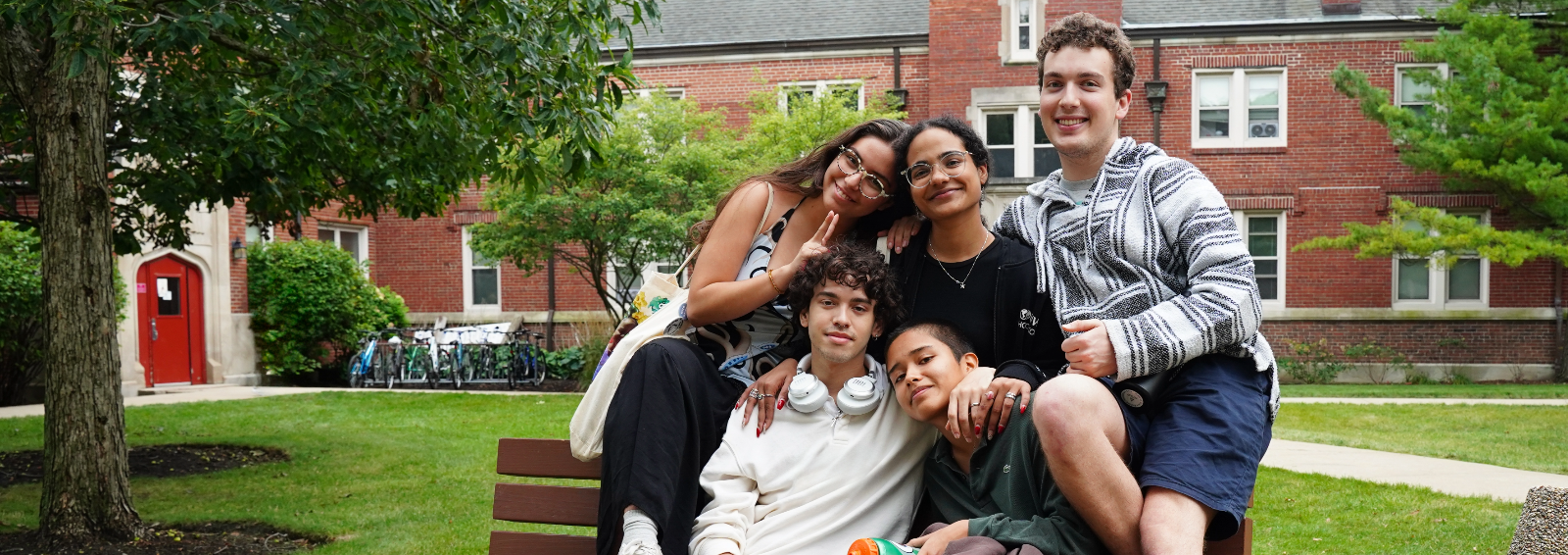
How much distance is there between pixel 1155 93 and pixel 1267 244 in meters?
3.37

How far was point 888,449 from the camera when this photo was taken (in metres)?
3.31

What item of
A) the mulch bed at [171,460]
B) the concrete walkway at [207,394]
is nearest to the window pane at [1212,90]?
the concrete walkway at [207,394]

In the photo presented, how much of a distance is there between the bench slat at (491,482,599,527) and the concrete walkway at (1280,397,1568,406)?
12.6 meters

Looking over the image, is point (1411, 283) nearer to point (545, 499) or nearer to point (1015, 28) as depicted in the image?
point (1015, 28)

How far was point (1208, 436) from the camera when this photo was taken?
2.82 metres

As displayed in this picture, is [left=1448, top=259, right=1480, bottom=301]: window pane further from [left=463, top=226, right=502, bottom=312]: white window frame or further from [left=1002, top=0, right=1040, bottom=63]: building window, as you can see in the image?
[left=463, top=226, right=502, bottom=312]: white window frame

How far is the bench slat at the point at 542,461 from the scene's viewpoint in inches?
145

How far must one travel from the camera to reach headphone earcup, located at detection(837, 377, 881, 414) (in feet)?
10.7

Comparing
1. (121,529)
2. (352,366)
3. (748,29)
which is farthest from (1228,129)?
(121,529)

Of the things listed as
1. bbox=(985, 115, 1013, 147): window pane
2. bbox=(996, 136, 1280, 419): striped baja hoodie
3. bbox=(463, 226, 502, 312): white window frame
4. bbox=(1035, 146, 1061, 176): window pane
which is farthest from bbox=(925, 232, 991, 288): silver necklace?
bbox=(463, 226, 502, 312): white window frame

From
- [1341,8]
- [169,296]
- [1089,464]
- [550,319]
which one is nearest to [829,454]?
[1089,464]

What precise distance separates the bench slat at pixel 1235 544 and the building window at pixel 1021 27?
59.5 ft

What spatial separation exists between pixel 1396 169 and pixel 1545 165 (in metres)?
3.22

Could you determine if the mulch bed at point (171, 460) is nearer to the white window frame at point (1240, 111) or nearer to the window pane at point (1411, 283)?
the white window frame at point (1240, 111)
